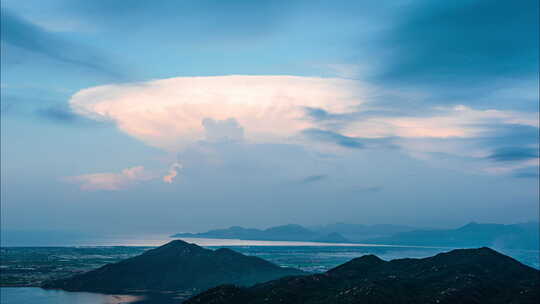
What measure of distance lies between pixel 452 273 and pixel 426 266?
23402 millimetres

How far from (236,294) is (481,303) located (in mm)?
74880

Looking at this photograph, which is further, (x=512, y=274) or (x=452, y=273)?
(x=512, y=274)

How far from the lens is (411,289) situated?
6102 inches

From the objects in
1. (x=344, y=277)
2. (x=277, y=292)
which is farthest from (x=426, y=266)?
(x=277, y=292)

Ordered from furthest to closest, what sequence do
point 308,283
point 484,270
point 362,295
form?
point 484,270, point 308,283, point 362,295

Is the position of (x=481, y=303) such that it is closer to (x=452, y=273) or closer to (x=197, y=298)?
(x=452, y=273)

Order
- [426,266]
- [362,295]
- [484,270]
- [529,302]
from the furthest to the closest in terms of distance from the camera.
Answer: [426,266]
[484,270]
[362,295]
[529,302]

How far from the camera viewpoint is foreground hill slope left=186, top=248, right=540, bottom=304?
13925 centimetres

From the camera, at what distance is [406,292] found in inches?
5901

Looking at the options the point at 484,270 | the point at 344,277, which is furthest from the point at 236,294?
the point at 484,270

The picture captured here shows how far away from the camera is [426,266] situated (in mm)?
195125

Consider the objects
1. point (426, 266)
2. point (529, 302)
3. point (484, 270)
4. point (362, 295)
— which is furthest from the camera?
point (426, 266)

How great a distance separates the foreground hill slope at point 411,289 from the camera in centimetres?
13925

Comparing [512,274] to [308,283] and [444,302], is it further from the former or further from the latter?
[308,283]
